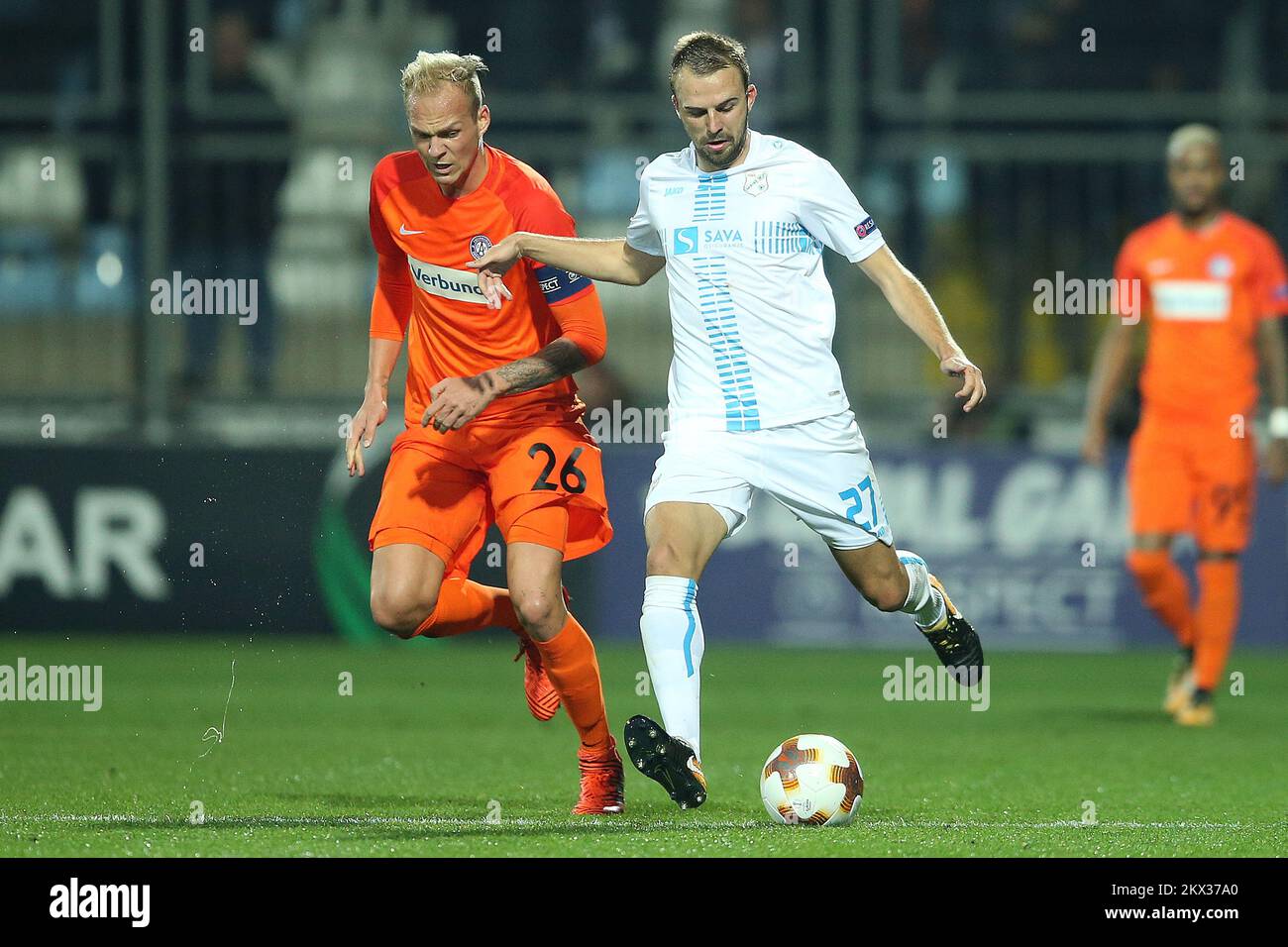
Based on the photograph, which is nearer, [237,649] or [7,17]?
[237,649]

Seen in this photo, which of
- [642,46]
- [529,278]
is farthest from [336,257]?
[529,278]

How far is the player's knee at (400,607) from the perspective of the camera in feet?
21.4

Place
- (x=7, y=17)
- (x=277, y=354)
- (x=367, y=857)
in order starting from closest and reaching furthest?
(x=367, y=857) < (x=277, y=354) < (x=7, y=17)

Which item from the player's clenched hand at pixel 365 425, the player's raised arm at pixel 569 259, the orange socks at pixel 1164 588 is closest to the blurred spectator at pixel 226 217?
the orange socks at pixel 1164 588

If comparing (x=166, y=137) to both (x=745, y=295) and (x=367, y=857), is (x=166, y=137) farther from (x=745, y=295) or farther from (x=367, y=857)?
(x=367, y=857)

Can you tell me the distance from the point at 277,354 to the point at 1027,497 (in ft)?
15.4

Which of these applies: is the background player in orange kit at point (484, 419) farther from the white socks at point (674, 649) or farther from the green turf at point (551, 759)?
the green turf at point (551, 759)

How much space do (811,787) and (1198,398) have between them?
4525 mm

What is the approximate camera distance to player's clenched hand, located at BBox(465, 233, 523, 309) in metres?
6.11

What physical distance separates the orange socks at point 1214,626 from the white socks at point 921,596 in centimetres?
286

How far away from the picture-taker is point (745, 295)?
6316 mm

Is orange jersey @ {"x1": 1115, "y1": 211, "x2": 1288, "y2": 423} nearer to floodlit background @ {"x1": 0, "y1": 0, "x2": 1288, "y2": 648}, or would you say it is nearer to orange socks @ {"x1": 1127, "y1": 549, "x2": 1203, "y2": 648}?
orange socks @ {"x1": 1127, "y1": 549, "x2": 1203, "y2": 648}

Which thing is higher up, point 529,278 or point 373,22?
point 373,22

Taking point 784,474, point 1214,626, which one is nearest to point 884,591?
point 784,474
